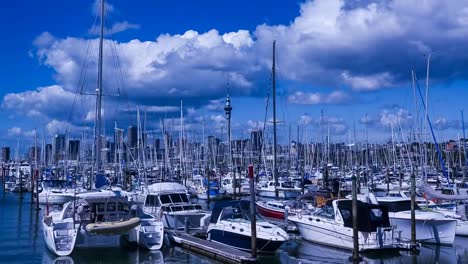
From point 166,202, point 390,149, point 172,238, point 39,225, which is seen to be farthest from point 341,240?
point 390,149

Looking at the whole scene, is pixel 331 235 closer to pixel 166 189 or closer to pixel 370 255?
pixel 370 255

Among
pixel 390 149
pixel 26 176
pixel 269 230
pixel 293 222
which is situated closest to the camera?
pixel 269 230

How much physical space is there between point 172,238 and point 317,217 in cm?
824

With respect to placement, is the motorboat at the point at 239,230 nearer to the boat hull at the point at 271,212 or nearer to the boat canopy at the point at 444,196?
the boat hull at the point at 271,212

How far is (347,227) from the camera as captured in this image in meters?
29.4

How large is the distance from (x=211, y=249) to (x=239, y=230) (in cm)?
165

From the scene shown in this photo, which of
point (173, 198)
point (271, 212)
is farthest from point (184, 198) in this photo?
point (271, 212)

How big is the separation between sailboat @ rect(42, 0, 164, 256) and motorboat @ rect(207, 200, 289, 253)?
9.87 ft

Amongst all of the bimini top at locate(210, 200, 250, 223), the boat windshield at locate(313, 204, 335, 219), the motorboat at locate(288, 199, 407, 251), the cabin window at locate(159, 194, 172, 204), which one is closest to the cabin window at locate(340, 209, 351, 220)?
the motorboat at locate(288, 199, 407, 251)

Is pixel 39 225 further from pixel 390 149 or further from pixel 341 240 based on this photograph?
pixel 390 149

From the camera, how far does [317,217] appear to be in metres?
31.5

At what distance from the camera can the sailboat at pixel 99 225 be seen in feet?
89.8

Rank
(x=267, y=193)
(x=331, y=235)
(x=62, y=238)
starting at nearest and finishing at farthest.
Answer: (x=62, y=238), (x=331, y=235), (x=267, y=193)

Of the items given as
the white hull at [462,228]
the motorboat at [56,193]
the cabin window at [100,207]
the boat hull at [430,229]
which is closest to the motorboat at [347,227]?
the boat hull at [430,229]
